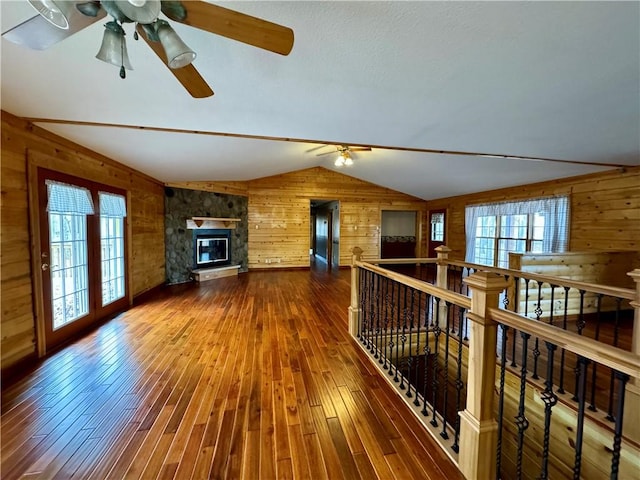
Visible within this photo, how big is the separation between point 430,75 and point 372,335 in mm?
2477

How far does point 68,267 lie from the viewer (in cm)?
304

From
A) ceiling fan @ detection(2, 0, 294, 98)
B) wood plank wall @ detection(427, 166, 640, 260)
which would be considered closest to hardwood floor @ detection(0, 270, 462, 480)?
ceiling fan @ detection(2, 0, 294, 98)

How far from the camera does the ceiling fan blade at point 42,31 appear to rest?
1099mm

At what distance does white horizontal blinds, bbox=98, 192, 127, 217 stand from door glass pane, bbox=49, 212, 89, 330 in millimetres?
374

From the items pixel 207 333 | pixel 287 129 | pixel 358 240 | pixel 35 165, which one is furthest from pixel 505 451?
pixel 358 240

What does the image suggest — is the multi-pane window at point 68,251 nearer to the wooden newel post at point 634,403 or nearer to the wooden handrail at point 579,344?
the wooden handrail at point 579,344

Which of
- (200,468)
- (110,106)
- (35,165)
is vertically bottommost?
(200,468)

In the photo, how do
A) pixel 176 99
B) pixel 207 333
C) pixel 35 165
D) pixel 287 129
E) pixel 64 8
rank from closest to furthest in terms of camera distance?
1. pixel 64 8
2. pixel 176 99
3. pixel 35 165
4. pixel 287 129
5. pixel 207 333

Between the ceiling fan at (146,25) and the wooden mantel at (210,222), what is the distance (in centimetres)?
519

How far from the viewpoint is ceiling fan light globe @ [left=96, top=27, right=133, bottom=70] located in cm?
118

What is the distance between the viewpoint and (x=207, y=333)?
10.7 feet

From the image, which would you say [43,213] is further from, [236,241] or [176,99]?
[236,241]

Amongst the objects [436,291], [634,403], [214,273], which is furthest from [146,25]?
[214,273]

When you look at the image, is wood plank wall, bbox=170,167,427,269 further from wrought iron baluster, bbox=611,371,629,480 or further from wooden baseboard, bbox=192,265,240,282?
wrought iron baluster, bbox=611,371,629,480
